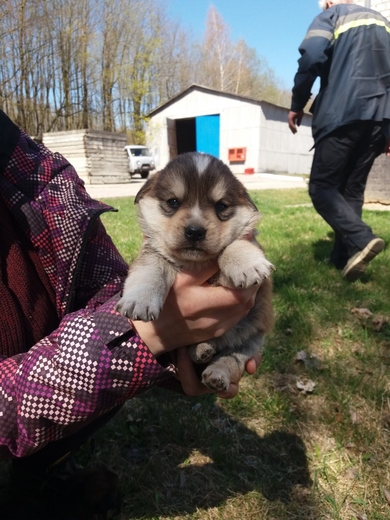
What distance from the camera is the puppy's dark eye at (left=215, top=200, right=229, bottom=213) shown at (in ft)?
6.83

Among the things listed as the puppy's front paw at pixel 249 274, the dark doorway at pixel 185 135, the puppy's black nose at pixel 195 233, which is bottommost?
the puppy's front paw at pixel 249 274

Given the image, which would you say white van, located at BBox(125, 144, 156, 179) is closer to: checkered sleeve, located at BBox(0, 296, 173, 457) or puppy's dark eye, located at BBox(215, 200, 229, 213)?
puppy's dark eye, located at BBox(215, 200, 229, 213)

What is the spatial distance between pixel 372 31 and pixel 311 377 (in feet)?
12.7

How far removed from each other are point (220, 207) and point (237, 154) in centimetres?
2715

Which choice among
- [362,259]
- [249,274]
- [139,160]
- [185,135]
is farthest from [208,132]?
[249,274]

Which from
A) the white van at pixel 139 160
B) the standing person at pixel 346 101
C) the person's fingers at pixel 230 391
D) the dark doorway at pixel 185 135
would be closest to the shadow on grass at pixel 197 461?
the person's fingers at pixel 230 391

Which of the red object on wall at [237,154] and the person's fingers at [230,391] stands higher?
the red object on wall at [237,154]

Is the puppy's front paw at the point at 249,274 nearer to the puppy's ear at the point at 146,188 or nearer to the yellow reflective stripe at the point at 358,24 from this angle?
the puppy's ear at the point at 146,188

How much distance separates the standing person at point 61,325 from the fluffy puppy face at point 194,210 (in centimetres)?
17

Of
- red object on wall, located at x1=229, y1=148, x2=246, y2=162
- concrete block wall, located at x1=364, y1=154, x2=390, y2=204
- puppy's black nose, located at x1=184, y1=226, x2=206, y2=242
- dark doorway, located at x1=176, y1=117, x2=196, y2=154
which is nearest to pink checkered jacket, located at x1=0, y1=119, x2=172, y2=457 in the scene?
puppy's black nose, located at x1=184, y1=226, x2=206, y2=242

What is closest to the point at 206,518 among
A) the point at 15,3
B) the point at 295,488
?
the point at 295,488

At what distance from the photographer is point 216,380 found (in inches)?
67.4

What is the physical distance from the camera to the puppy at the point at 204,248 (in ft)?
5.66

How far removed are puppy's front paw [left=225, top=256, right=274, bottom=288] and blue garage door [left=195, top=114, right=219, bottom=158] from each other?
92.0 feet
